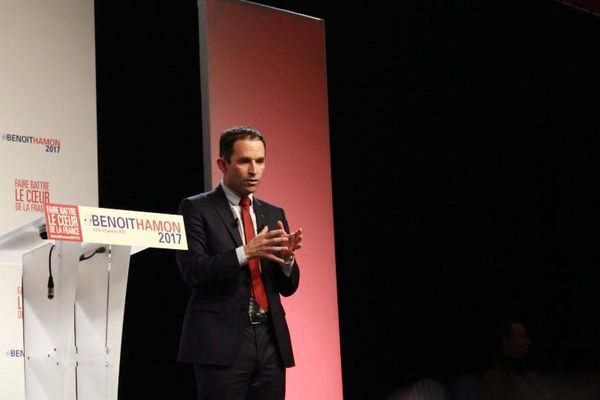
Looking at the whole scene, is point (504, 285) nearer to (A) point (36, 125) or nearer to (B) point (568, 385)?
(A) point (36, 125)

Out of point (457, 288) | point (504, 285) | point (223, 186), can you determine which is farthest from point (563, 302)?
point (223, 186)

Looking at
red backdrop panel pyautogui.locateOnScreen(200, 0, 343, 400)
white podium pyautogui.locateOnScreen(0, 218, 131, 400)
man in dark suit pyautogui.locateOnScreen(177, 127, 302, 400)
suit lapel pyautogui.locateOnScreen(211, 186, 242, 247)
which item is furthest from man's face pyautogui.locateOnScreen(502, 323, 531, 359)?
white podium pyautogui.locateOnScreen(0, 218, 131, 400)

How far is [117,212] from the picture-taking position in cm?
220

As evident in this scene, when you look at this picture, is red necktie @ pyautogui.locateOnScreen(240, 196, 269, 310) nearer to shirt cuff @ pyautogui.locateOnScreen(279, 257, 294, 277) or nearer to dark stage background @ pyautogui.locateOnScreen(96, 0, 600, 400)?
shirt cuff @ pyautogui.locateOnScreen(279, 257, 294, 277)

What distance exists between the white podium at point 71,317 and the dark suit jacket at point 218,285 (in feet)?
1.80

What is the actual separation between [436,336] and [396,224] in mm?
754

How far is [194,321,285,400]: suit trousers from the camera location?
293 cm

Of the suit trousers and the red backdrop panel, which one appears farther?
the red backdrop panel

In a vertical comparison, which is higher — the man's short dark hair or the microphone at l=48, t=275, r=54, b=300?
the man's short dark hair

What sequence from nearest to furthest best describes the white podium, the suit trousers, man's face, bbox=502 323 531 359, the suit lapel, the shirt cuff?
the white podium
the suit trousers
the shirt cuff
the suit lapel
man's face, bbox=502 323 531 359

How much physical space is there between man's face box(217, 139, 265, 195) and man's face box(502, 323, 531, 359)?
5.41 ft

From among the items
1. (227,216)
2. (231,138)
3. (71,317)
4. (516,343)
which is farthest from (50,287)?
(516,343)

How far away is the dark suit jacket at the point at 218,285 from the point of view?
295cm

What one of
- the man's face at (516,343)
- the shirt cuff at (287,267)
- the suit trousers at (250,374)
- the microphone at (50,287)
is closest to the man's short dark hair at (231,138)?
the shirt cuff at (287,267)
